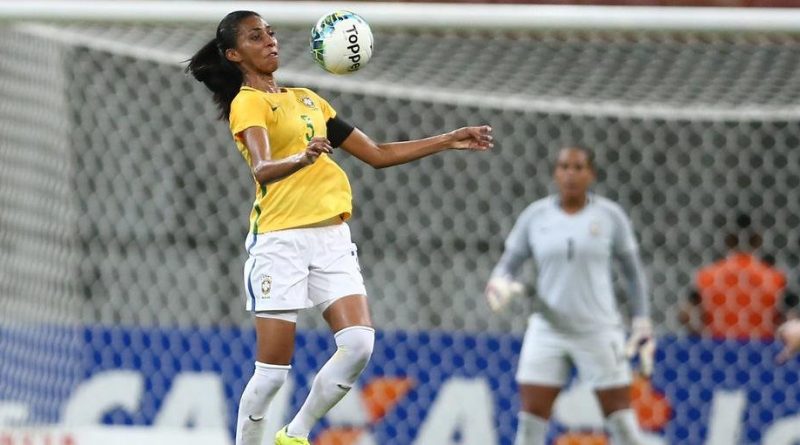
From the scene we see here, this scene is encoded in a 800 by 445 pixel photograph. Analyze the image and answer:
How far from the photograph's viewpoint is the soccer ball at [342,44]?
16.9 feet

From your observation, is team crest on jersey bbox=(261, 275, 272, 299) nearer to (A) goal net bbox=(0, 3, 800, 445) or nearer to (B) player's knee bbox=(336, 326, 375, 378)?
(B) player's knee bbox=(336, 326, 375, 378)

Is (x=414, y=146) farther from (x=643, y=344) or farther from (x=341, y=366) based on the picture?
(x=643, y=344)

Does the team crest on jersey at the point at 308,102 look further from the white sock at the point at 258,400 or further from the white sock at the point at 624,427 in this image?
the white sock at the point at 624,427

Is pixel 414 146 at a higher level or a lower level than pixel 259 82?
lower

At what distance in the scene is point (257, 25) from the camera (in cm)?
531

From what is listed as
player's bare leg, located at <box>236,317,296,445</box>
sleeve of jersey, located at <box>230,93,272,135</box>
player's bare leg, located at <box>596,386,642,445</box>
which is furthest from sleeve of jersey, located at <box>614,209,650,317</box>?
sleeve of jersey, located at <box>230,93,272,135</box>

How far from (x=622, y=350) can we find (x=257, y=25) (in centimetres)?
338

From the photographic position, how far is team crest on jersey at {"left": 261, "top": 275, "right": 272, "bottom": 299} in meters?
5.30

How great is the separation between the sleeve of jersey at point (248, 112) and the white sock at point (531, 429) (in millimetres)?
3211

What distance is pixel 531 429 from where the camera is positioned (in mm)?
7902

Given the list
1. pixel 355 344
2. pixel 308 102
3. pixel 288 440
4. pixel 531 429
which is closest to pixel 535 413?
pixel 531 429

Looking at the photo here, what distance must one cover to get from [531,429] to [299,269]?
292 cm

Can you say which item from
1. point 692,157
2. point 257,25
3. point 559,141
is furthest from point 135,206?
point 257,25

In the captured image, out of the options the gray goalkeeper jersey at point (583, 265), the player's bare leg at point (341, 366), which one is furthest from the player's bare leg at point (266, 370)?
the gray goalkeeper jersey at point (583, 265)
